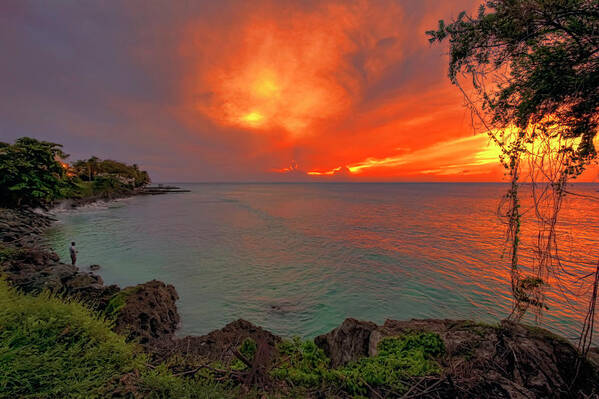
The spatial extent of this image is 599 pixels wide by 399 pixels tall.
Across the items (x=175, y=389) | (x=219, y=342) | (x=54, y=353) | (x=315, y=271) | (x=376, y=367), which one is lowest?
(x=315, y=271)

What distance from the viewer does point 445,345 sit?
4.20 m

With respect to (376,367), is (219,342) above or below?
below

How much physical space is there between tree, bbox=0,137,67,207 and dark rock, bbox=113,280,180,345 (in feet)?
101

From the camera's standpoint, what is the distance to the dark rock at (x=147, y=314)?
5973 mm

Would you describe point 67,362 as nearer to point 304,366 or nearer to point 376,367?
point 304,366

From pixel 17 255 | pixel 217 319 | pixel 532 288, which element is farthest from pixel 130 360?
pixel 17 255

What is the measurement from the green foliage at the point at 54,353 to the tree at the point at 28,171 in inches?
1314

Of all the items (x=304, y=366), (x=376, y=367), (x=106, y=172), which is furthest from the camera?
(x=106, y=172)

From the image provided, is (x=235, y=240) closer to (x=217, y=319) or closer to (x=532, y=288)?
(x=217, y=319)

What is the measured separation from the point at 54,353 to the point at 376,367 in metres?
4.92

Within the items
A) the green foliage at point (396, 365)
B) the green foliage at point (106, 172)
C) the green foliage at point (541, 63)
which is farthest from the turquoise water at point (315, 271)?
the green foliage at point (106, 172)

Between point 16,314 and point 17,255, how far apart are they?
495 inches

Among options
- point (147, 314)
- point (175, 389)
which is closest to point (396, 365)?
point (175, 389)

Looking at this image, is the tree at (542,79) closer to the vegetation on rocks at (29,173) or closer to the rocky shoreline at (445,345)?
the rocky shoreline at (445,345)
